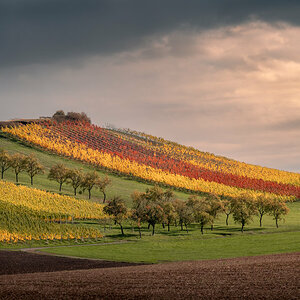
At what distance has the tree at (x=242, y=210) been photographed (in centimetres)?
10988

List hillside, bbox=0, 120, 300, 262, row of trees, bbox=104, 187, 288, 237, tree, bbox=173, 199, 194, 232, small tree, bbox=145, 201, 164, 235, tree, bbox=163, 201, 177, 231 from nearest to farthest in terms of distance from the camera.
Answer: hillside, bbox=0, 120, 300, 262
small tree, bbox=145, 201, 164, 235
row of trees, bbox=104, 187, 288, 237
tree, bbox=163, 201, 177, 231
tree, bbox=173, 199, 194, 232

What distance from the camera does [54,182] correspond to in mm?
152625

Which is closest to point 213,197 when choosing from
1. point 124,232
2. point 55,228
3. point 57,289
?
point 124,232

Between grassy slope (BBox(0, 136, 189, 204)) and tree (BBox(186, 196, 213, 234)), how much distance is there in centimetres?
2340

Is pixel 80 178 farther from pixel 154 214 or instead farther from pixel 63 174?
pixel 154 214

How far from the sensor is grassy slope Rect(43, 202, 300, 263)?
68.7 m

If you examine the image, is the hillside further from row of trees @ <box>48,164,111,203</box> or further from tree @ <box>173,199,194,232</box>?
row of trees @ <box>48,164,111,203</box>

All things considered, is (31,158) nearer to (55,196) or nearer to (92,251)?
(55,196)

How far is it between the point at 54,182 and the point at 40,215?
154 feet

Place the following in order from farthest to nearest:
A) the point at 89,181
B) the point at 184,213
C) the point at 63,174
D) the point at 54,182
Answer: the point at 54,182 < the point at 63,174 < the point at 89,181 < the point at 184,213

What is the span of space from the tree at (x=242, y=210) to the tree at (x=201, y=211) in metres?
6.58

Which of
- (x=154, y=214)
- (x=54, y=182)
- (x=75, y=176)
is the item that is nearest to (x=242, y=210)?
(x=154, y=214)

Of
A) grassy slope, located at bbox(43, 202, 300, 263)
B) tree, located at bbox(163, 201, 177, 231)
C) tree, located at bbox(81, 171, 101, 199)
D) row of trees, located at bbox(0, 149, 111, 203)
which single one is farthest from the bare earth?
row of trees, located at bbox(0, 149, 111, 203)

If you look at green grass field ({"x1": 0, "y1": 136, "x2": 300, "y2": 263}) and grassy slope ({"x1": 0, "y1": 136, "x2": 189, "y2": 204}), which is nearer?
green grass field ({"x1": 0, "y1": 136, "x2": 300, "y2": 263})
